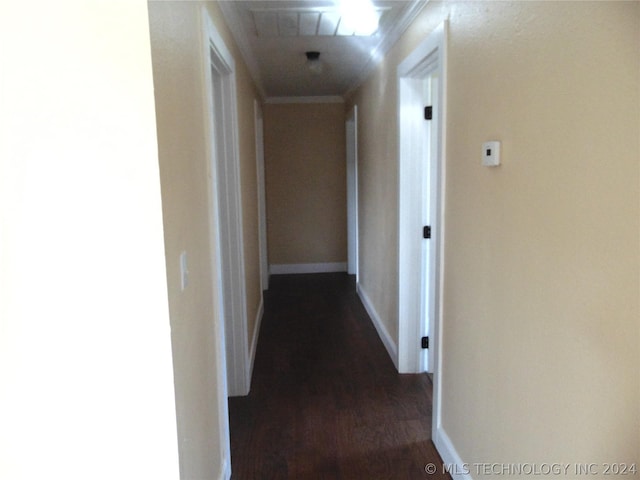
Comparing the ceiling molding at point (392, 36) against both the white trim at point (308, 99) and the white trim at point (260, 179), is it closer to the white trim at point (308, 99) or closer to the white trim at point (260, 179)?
the white trim at point (260, 179)

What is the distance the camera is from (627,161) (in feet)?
3.29

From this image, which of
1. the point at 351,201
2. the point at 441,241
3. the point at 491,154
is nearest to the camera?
the point at 491,154

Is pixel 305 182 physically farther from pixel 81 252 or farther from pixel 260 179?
pixel 81 252

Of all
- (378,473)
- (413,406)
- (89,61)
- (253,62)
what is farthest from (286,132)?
(89,61)

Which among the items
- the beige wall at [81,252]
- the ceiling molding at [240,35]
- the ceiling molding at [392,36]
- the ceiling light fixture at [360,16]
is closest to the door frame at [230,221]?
the ceiling molding at [240,35]

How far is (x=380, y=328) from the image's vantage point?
3770mm

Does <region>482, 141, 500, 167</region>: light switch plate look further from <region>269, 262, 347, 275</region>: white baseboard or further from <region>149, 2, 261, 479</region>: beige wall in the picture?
<region>269, 262, 347, 275</region>: white baseboard

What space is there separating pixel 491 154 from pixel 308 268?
4669 millimetres

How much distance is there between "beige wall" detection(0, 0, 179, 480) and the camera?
108 cm

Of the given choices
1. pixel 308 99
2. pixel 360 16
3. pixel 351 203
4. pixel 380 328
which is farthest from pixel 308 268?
pixel 360 16

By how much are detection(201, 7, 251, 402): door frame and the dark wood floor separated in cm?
24

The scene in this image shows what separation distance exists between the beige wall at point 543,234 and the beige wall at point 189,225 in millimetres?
1011

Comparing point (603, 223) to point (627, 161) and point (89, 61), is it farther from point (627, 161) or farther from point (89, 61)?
point (89, 61)

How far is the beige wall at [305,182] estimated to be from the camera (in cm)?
584
